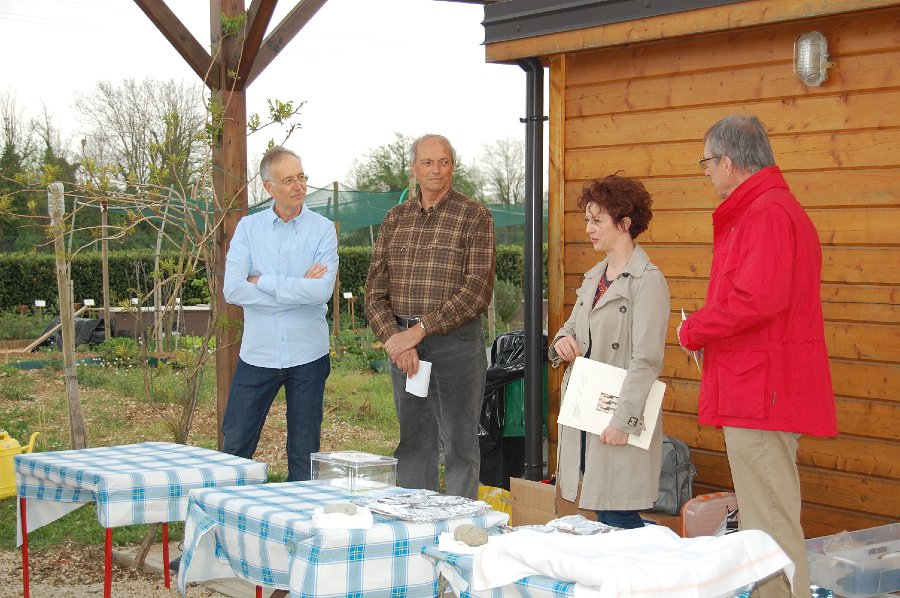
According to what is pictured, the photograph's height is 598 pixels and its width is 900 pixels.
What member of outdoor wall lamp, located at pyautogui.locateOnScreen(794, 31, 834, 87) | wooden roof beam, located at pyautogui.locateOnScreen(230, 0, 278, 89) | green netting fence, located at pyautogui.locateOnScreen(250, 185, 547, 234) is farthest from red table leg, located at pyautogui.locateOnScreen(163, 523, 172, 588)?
green netting fence, located at pyautogui.locateOnScreen(250, 185, 547, 234)

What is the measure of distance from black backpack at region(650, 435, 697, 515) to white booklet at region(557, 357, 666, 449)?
90 centimetres

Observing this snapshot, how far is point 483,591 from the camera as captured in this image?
2.07 meters

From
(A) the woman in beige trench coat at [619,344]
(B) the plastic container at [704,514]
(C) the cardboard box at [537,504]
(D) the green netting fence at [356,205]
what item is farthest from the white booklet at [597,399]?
(D) the green netting fence at [356,205]

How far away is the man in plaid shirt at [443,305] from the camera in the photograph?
418cm

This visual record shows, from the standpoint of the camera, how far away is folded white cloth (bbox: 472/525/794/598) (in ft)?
6.18

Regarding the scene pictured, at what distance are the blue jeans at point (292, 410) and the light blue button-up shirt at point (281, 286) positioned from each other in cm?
5

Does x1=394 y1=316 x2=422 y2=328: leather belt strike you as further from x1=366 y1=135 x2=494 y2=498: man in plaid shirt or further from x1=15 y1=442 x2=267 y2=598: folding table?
x1=15 y1=442 x2=267 y2=598: folding table

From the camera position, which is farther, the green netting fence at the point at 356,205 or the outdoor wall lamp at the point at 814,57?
the green netting fence at the point at 356,205

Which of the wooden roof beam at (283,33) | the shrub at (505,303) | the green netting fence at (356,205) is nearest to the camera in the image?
the wooden roof beam at (283,33)

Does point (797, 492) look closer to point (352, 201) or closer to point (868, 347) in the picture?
point (868, 347)

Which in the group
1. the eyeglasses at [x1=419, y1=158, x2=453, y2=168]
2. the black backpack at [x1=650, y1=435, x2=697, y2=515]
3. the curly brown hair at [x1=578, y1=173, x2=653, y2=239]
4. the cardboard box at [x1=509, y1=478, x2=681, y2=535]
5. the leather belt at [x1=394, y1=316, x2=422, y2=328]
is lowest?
the cardboard box at [x1=509, y1=478, x2=681, y2=535]

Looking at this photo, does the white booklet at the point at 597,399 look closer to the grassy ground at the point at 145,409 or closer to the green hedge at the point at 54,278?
the grassy ground at the point at 145,409

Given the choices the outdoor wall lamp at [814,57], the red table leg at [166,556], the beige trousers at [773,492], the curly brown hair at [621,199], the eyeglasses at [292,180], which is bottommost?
the red table leg at [166,556]

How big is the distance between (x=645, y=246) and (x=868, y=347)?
1087 mm
